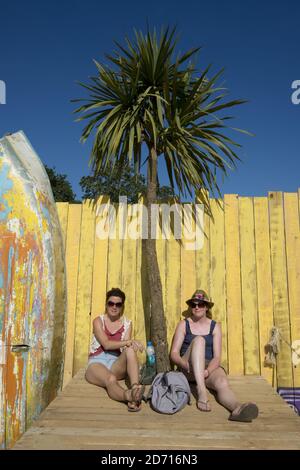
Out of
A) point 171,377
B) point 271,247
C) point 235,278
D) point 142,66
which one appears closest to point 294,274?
point 271,247

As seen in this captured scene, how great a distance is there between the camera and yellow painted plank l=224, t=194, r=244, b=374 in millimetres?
3535

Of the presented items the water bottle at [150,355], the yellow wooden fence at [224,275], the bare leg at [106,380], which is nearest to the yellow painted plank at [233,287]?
the yellow wooden fence at [224,275]

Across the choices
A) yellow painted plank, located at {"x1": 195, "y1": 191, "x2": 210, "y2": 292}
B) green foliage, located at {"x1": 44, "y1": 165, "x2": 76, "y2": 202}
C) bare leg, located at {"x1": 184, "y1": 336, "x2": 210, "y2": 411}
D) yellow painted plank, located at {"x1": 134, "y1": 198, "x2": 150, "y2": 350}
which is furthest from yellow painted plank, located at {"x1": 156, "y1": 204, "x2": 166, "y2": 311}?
green foliage, located at {"x1": 44, "y1": 165, "x2": 76, "y2": 202}

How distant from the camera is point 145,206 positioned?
3816mm

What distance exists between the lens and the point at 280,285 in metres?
3.65

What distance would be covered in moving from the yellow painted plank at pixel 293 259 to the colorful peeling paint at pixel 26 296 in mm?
2386

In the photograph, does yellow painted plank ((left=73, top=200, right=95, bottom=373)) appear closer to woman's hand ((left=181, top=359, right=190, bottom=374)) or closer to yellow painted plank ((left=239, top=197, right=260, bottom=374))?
woman's hand ((left=181, top=359, right=190, bottom=374))

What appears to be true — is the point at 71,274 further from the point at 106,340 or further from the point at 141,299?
the point at 106,340

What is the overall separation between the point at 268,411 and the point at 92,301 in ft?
6.50

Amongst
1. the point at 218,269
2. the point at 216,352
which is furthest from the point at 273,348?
the point at 218,269

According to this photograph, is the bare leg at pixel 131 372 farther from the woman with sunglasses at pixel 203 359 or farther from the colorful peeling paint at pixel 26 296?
the colorful peeling paint at pixel 26 296

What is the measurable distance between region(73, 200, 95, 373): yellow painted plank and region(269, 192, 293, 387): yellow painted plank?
200 cm

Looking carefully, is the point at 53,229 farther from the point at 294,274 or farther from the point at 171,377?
the point at 294,274
